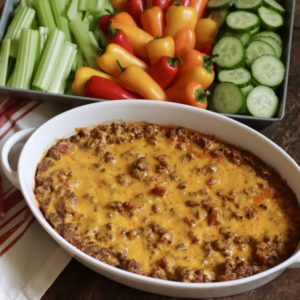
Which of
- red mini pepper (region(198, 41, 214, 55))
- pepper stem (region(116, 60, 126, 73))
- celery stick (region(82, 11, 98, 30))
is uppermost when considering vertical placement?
celery stick (region(82, 11, 98, 30))

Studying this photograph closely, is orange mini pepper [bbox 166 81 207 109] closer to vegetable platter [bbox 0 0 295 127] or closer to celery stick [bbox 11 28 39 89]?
vegetable platter [bbox 0 0 295 127]

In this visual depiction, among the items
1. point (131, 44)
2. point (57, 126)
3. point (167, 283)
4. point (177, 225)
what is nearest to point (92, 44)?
point (131, 44)

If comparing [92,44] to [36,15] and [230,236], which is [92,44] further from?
[230,236]

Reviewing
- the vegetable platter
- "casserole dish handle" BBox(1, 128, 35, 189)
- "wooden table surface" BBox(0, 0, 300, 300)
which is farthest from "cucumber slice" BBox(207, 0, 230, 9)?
"wooden table surface" BBox(0, 0, 300, 300)

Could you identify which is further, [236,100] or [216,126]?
[236,100]

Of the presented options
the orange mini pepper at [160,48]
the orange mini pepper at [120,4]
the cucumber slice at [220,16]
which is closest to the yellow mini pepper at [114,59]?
the orange mini pepper at [160,48]

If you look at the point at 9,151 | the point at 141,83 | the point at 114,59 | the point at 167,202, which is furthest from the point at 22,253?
the point at 114,59

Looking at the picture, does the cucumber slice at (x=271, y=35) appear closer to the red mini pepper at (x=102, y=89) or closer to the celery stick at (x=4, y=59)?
the red mini pepper at (x=102, y=89)
